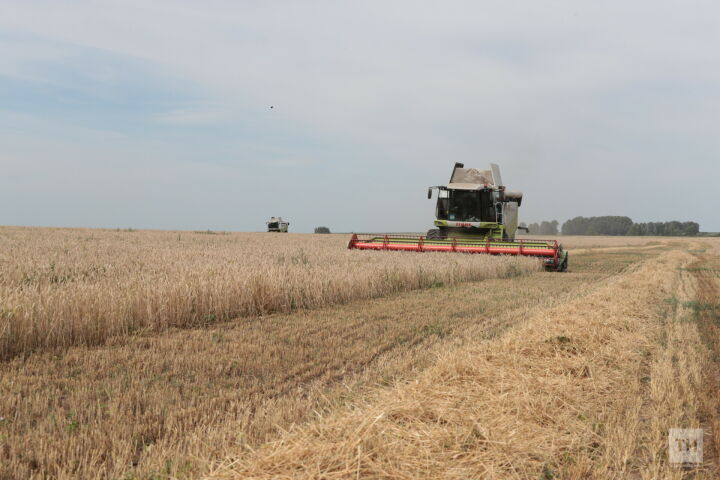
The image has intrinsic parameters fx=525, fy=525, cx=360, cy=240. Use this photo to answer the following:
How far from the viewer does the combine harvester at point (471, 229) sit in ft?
53.6

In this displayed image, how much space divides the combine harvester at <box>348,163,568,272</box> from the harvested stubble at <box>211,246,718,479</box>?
405 inches

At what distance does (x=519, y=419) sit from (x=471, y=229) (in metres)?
14.8

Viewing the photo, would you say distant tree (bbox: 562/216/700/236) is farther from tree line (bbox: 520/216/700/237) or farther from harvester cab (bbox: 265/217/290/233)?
harvester cab (bbox: 265/217/290/233)

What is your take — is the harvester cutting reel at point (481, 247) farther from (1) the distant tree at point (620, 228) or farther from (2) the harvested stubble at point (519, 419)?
(1) the distant tree at point (620, 228)

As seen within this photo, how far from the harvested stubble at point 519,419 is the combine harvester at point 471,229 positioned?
10.3 metres

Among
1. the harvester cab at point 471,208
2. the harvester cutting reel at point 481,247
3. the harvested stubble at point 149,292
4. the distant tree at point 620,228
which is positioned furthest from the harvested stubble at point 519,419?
the distant tree at point 620,228

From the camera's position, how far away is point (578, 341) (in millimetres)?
6055

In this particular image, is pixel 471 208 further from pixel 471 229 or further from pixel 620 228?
pixel 620 228

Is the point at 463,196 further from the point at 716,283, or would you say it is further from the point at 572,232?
the point at 572,232

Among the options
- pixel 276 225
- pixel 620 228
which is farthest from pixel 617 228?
pixel 276 225

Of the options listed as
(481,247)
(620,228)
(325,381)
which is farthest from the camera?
(620,228)

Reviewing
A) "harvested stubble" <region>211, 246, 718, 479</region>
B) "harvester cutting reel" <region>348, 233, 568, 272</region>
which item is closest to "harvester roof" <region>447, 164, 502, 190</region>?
"harvester cutting reel" <region>348, 233, 568, 272</region>

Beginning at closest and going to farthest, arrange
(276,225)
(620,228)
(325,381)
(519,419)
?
(519,419) < (325,381) < (276,225) < (620,228)

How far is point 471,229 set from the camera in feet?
59.7
